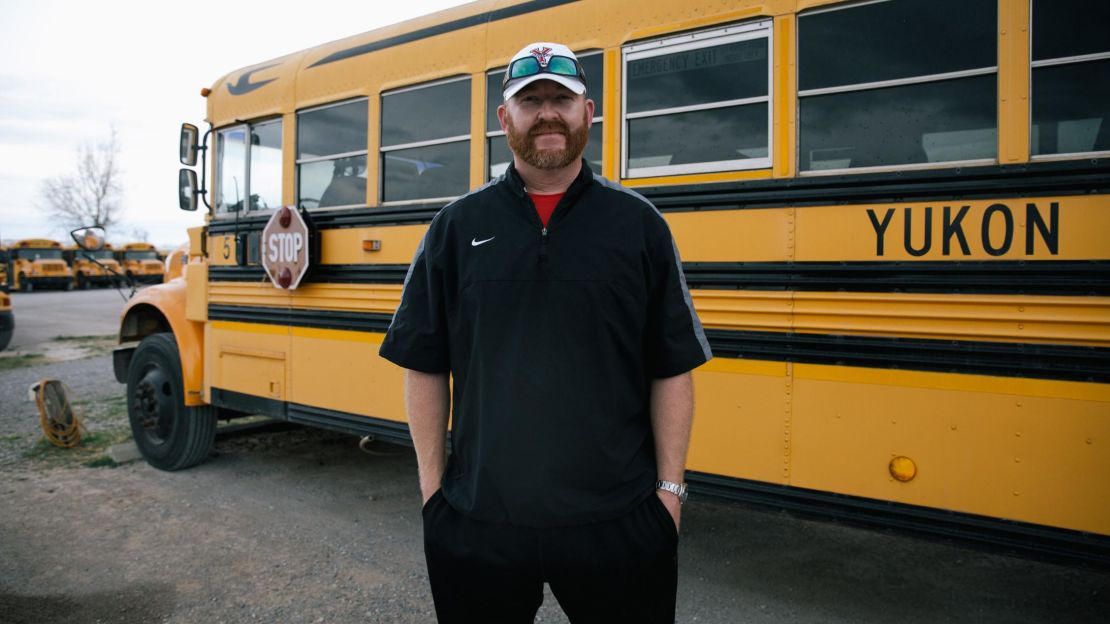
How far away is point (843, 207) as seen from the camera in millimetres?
2699

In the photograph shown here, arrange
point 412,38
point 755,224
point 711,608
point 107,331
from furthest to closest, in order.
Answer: point 107,331 → point 412,38 → point 711,608 → point 755,224

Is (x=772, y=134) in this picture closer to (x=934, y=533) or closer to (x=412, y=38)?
(x=934, y=533)

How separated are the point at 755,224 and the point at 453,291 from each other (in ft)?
5.17

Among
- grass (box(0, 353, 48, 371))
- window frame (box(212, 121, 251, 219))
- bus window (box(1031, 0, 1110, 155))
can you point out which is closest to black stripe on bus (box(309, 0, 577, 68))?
window frame (box(212, 121, 251, 219))

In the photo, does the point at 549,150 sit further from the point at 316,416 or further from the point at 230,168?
the point at 230,168

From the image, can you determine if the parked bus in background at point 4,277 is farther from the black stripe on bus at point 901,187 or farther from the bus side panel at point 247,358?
the black stripe on bus at point 901,187

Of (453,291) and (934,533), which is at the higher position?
(453,291)

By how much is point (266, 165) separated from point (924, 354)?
387cm

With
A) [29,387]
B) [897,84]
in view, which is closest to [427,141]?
[897,84]

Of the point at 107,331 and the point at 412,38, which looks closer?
the point at 412,38

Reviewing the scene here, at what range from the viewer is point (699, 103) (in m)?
3.01

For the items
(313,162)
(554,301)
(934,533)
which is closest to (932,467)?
(934,533)

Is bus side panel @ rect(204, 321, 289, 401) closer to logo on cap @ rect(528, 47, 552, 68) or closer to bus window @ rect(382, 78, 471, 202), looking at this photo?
bus window @ rect(382, 78, 471, 202)

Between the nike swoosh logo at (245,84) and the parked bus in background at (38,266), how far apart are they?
29.1m
